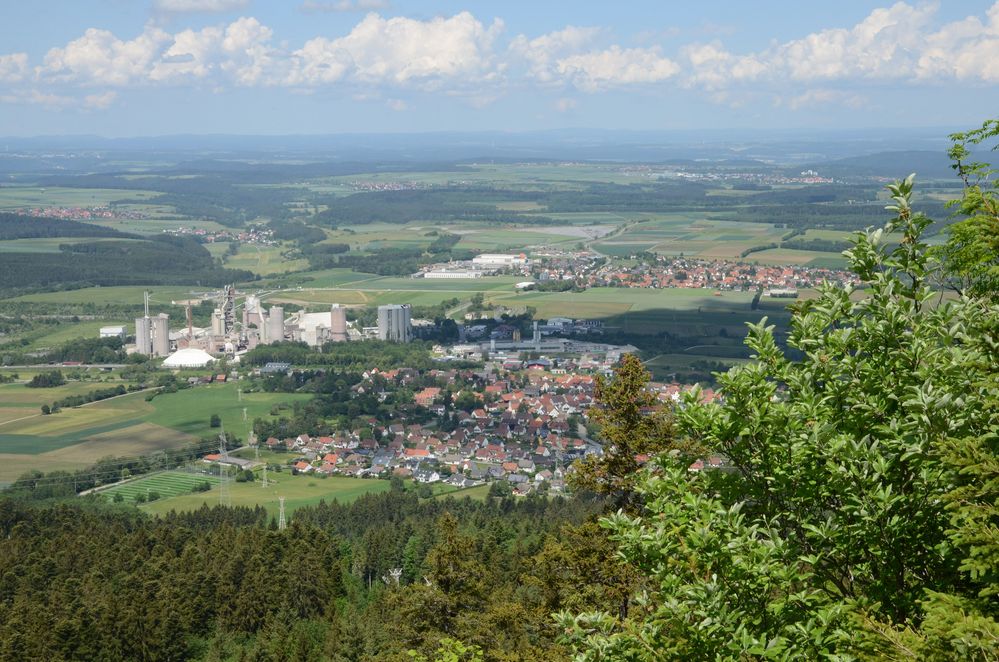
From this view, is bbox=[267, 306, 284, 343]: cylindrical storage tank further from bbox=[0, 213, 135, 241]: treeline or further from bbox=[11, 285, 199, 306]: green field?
bbox=[0, 213, 135, 241]: treeline

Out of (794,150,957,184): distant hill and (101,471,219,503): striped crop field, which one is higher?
(794,150,957,184): distant hill

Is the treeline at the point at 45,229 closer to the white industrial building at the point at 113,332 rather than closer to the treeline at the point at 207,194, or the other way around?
the treeline at the point at 207,194

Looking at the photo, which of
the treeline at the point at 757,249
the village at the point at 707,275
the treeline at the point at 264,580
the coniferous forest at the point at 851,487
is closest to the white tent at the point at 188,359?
the treeline at the point at 264,580

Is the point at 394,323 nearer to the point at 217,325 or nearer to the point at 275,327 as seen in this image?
the point at 275,327

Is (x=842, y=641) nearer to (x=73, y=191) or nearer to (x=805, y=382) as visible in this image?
(x=805, y=382)

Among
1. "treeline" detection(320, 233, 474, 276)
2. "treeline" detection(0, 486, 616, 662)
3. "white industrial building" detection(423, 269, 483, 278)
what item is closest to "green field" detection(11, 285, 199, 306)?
"treeline" detection(320, 233, 474, 276)

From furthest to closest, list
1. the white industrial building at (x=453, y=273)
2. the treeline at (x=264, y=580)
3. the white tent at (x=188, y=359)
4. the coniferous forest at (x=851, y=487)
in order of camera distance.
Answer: the white industrial building at (x=453, y=273) → the white tent at (x=188, y=359) → the treeline at (x=264, y=580) → the coniferous forest at (x=851, y=487)

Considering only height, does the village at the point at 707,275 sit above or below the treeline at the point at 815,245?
below
